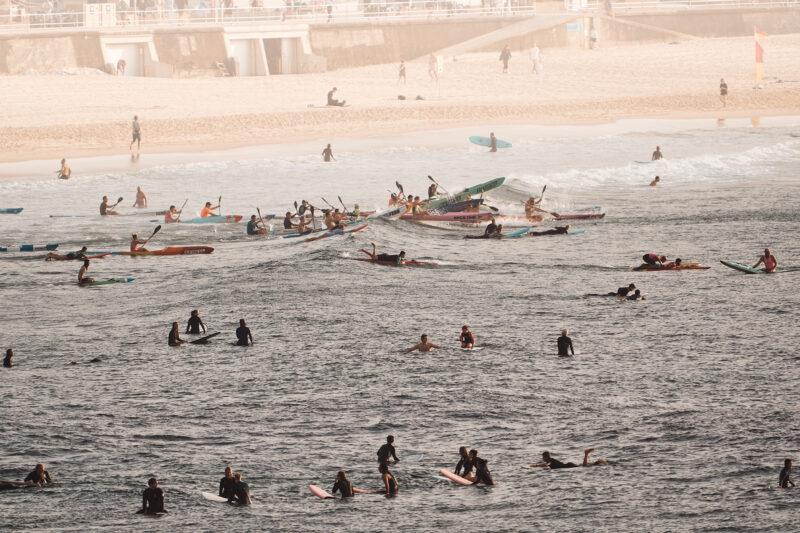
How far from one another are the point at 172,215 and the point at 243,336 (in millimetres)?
16343

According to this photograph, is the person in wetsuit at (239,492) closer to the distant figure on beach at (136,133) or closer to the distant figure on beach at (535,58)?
the distant figure on beach at (136,133)

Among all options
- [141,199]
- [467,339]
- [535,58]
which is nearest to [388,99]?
[535,58]

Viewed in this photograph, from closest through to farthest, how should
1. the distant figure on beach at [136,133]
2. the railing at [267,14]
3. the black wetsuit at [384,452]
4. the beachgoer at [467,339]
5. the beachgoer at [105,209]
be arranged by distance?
the black wetsuit at [384,452] < the beachgoer at [467,339] < the beachgoer at [105,209] < the distant figure on beach at [136,133] < the railing at [267,14]

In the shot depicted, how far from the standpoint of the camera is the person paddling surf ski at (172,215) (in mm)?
40250

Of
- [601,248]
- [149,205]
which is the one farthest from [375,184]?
[601,248]

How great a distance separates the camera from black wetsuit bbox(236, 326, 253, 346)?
1003 inches

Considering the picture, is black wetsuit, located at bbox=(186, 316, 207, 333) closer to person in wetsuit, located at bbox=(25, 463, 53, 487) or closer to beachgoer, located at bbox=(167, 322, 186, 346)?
beachgoer, located at bbox=(167, 322, 186, 346)

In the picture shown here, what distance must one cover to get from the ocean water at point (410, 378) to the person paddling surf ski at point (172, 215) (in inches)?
31.9

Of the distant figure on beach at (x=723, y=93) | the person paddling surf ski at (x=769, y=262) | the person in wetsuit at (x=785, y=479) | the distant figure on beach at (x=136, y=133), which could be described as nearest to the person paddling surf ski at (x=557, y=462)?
the person in wetsuit at (x=785, y=479)

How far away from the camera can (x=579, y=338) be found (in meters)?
25.9

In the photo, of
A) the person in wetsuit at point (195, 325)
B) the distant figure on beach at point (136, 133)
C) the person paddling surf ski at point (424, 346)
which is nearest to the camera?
the person paddling surf ski at point (424, 346)

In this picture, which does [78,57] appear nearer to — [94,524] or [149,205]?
[149,205]

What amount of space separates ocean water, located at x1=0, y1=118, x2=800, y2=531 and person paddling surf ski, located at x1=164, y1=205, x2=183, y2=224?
2.66 ft

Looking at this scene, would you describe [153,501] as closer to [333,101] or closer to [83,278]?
[83,278]
